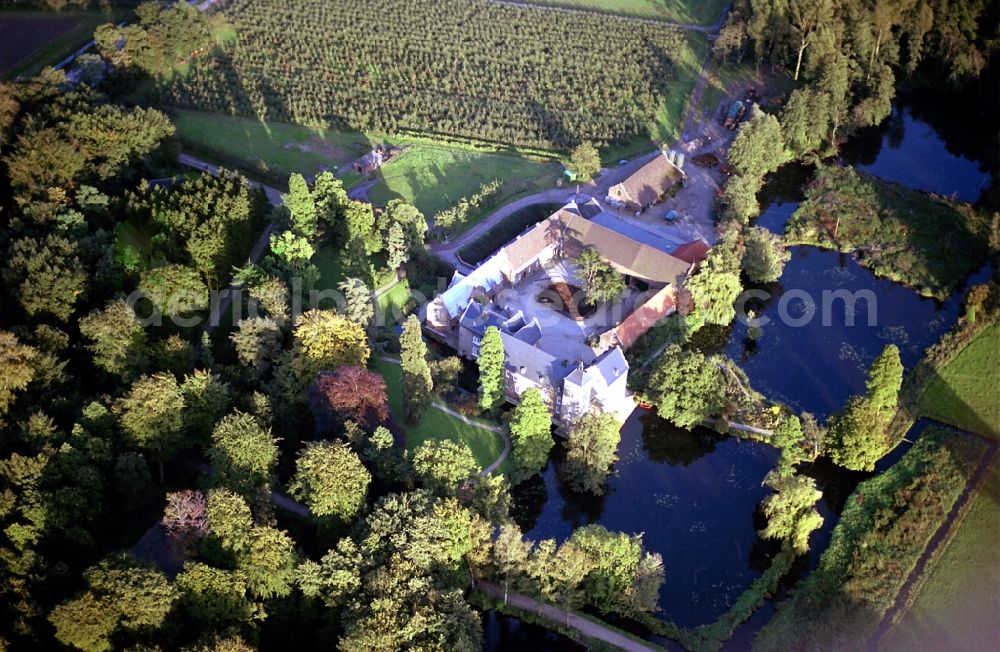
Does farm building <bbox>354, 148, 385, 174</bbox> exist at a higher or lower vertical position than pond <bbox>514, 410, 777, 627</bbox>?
higher

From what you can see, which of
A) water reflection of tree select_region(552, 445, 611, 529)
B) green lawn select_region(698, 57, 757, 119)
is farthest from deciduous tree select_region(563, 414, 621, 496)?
green lawn select_region(698, 57, 757, 119)

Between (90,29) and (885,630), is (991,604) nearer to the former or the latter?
(885,630)

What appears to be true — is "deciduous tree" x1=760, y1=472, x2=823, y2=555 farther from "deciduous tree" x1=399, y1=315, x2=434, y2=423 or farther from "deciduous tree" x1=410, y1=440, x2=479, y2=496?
"deciduous tree" x1=399, y1=315, x2=434, y2=423

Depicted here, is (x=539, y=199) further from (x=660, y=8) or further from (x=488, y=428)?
(x=660, y=8)

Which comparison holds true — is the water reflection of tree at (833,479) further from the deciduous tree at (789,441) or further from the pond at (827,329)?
the pond at (827,329)

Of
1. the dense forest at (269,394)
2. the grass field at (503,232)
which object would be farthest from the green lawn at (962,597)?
the grass field at (503,232)

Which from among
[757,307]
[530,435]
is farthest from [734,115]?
[530,435]
